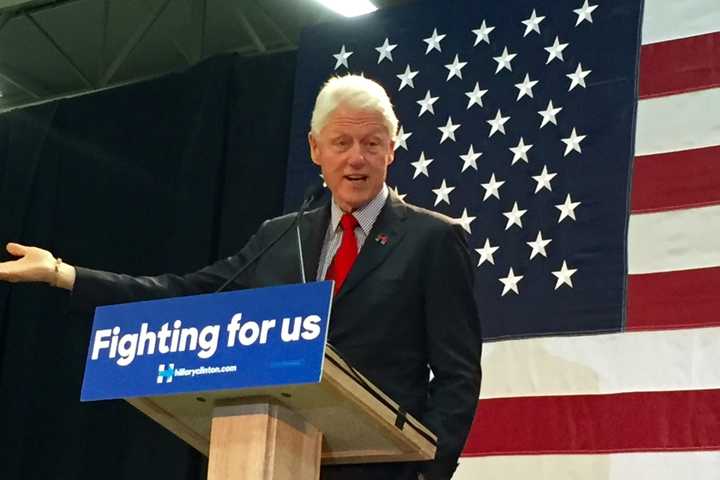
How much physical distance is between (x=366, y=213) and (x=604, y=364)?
6.70 feet

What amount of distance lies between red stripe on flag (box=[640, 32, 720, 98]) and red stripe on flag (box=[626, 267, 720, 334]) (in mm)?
638

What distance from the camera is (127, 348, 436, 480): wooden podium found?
143cm

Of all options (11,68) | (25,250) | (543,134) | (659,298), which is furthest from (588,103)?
(11,68)

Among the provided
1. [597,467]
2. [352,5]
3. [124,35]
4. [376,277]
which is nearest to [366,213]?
[376,277]

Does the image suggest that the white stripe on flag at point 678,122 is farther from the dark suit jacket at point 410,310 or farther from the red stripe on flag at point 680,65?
the dark suit jacket at point 410,310

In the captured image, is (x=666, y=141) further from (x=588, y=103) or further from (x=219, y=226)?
(x=219, y=226)

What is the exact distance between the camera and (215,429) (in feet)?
4.88

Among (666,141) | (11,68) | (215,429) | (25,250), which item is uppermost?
(11,68)

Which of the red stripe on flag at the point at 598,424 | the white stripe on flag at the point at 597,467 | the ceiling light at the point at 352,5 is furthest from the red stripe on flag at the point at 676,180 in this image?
the ceiling light at the point at 352,5

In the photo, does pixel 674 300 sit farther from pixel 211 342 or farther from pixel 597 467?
pixel 211 342

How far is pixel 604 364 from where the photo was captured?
372 cm

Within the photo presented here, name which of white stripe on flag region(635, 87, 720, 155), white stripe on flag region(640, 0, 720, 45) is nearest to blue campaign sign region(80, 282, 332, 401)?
white stripe on flag region(635, 87, 720, 155)

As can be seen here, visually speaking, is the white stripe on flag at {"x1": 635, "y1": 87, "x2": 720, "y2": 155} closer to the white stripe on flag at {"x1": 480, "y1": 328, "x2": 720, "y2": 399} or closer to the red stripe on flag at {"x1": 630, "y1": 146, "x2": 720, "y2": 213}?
the red stripe on flag at {"x1": 630, "y1": 146, "x2": 720, "y2": 213}

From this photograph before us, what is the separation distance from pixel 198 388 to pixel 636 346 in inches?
98.2
